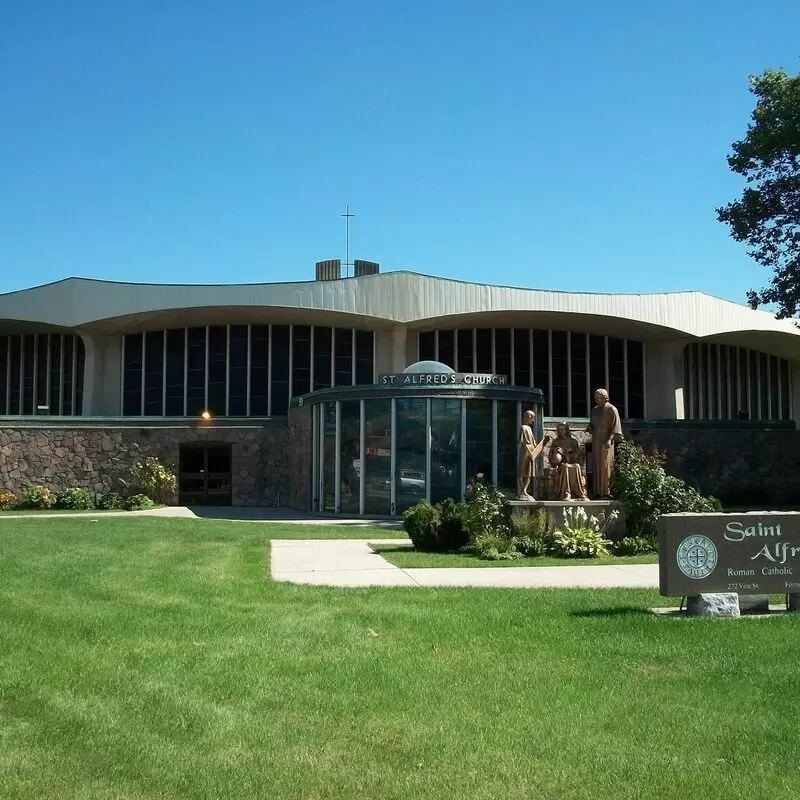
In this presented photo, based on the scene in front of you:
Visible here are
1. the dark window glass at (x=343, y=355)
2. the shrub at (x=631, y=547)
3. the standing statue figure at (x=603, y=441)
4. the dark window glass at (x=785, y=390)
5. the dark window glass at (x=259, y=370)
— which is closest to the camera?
the shrub at (x=631, y=547)

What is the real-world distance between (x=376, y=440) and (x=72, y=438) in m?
12.8

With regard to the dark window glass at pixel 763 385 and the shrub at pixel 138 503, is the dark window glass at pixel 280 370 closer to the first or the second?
the shrub at pixel 138 503

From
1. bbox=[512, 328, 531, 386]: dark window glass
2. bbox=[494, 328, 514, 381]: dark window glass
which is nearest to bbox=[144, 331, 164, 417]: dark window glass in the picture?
bbox=[494, 328, 514, 381]: dark window glass

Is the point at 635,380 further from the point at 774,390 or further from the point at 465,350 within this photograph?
the point at 774,390

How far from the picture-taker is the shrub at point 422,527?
1636cm

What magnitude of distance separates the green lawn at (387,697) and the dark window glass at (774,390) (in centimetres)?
4229

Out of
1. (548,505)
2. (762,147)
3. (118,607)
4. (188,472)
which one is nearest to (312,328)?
(188,472)

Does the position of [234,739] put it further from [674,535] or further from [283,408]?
[283,408]

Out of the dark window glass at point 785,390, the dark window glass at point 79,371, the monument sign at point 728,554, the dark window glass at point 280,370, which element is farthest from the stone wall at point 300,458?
the dark window glass at point 785,390

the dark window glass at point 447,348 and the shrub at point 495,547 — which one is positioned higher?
the dark window glass at point 447,348

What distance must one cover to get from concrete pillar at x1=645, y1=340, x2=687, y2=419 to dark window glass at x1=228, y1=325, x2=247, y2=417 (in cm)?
1868

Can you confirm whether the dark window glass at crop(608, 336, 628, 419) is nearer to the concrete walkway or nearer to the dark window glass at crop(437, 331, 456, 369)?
the dark window glass at crop(437, 331, 456, 369)

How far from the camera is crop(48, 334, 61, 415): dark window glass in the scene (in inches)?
1671

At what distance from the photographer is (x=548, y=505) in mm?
16656
